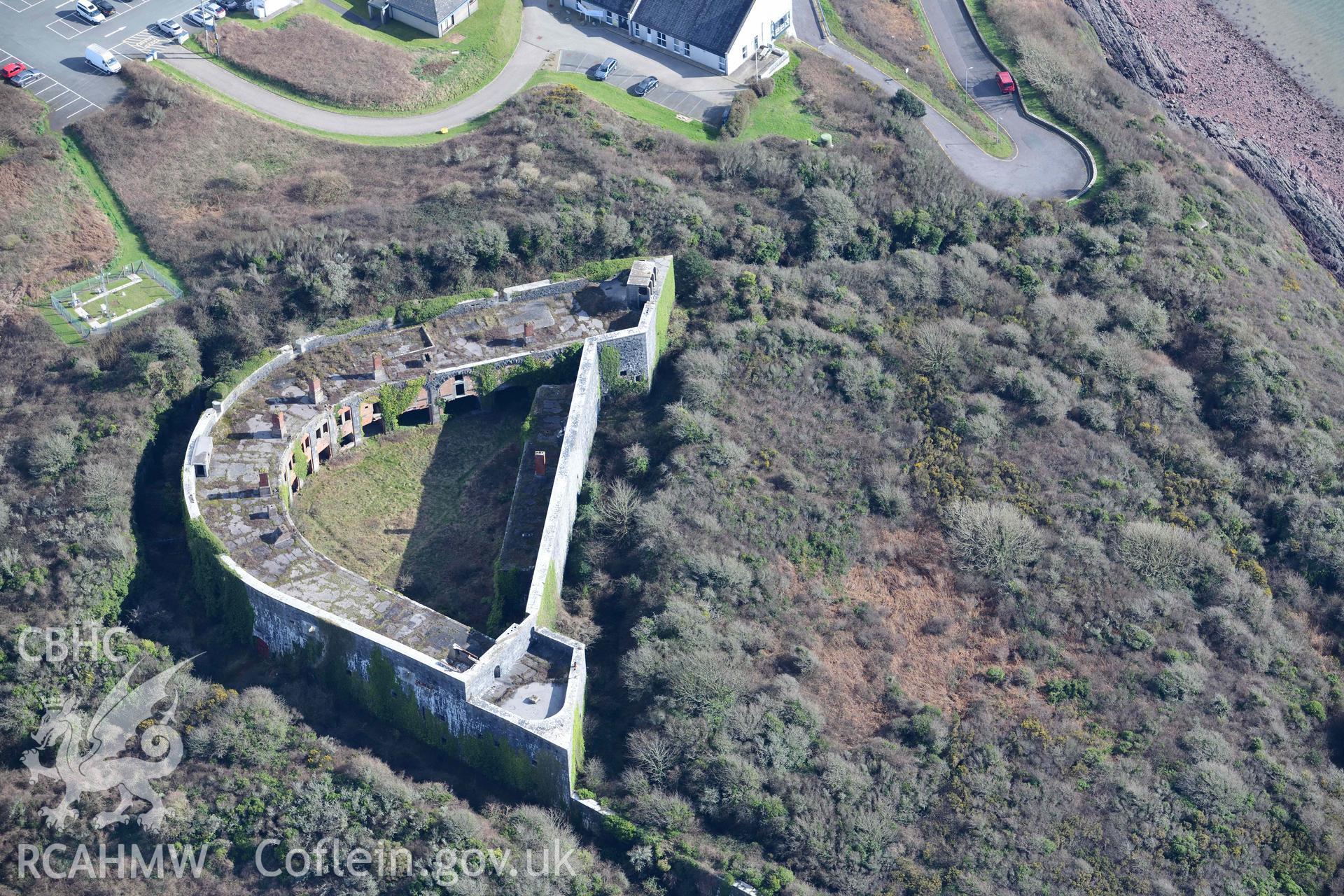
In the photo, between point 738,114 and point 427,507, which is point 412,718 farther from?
point 738,114

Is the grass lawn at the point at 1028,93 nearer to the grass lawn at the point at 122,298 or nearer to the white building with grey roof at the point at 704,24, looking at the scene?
the white building with grey roof at the point at 704,24

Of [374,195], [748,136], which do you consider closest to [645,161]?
[748,136]

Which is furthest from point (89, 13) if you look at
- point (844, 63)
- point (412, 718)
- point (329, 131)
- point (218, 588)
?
point (412, 718)

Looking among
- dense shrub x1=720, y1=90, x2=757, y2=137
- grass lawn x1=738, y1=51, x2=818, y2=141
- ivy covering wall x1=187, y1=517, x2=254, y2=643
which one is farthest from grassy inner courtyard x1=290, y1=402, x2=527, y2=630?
grass lawn x1=738, y1=51, x2=818, y2=141

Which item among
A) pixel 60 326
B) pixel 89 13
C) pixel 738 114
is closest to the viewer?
pixel 60 326

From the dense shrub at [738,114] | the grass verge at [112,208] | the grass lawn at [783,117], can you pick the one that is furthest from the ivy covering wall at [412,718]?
the grass lawn at [783,117]
